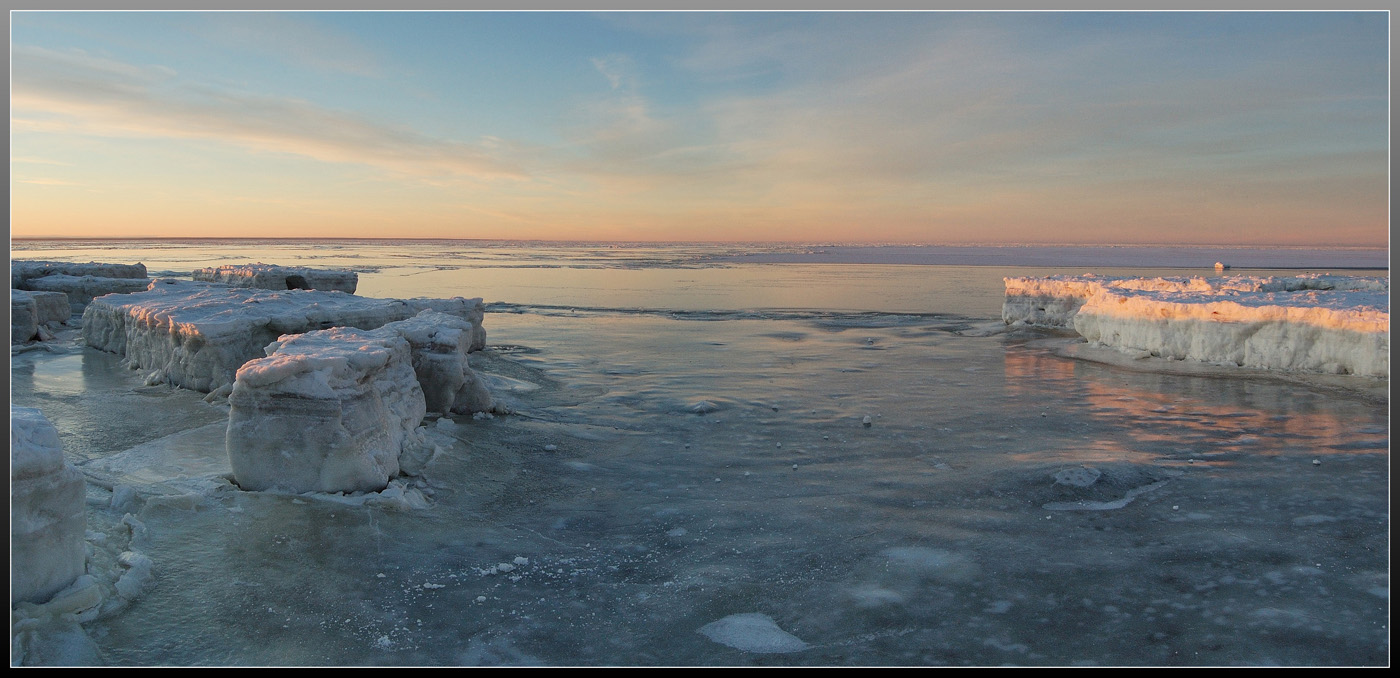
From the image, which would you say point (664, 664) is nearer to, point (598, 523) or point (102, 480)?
point (598, 523)

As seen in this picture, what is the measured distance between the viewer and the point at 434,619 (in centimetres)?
413

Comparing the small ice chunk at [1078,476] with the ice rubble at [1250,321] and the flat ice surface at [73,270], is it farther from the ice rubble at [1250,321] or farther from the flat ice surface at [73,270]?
the flat ice surface at [73,270]

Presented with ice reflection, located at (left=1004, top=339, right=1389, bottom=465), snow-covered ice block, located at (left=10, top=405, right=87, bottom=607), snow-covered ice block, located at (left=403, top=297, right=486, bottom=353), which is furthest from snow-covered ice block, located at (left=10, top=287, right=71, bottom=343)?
ice reflection, located at (left=1004, top=339, right=1389, bottom=465)

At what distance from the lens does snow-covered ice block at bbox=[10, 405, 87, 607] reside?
11.8ft

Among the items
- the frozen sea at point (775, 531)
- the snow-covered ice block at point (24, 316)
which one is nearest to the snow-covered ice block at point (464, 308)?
the frozen sea at point (775, 531)

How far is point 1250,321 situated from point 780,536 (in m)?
10.9

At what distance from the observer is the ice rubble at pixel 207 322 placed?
9422 millimetres

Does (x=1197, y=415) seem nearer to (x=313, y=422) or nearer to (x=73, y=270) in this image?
(x=313, y=422)

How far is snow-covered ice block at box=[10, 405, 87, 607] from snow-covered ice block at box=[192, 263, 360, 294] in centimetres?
1321

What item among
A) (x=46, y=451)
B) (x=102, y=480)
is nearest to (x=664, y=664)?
(x=46, y=451)

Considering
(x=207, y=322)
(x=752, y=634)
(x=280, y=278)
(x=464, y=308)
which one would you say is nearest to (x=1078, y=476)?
(x=752, y=634)

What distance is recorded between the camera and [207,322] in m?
9.37

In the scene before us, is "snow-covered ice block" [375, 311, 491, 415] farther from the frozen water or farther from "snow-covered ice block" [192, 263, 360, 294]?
the frozen water

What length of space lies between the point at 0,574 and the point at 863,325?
17.8 metres
